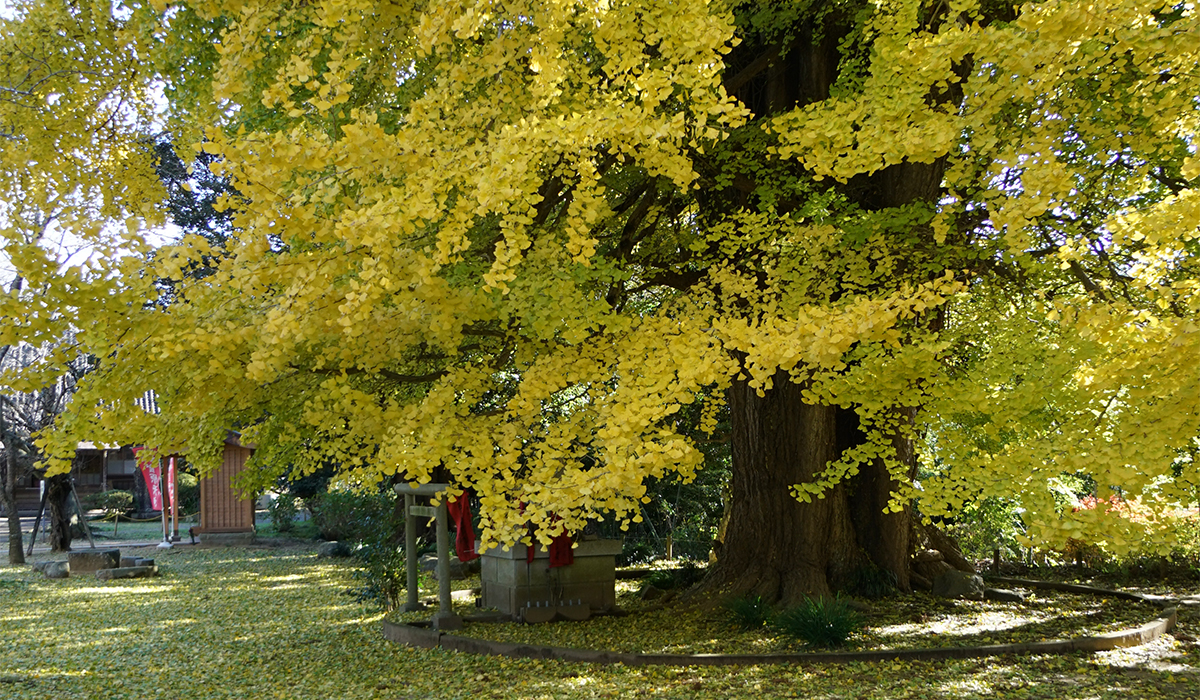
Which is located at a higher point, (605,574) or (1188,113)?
(1188,113)

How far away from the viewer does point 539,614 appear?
928 centimetres

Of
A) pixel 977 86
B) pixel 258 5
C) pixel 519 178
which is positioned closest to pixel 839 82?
pixel 977 86

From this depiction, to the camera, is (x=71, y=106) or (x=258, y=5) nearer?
(x=258, y=5)

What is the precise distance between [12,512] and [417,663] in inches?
495

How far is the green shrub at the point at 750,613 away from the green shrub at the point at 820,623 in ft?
1.90

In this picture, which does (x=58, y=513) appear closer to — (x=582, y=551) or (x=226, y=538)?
(x=226, y=538)

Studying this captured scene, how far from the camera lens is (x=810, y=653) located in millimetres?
7234

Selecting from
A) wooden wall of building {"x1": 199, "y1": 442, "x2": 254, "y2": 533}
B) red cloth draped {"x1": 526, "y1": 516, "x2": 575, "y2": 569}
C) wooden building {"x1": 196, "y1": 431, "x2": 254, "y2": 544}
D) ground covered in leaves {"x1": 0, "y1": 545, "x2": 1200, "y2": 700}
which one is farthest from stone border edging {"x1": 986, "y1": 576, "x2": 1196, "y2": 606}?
wooden wall of building {"x1": 199, "y1": 442, "x2": 254, "y2": 533}

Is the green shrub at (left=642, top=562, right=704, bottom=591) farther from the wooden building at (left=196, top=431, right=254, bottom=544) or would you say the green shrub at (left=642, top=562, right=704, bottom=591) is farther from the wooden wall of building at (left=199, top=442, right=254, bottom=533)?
the wooden wall of building at (left=199, top=442, right=254, bottom=533)

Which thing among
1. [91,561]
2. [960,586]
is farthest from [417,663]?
[91,561]

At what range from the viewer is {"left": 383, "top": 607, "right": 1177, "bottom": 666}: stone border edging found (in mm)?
7152

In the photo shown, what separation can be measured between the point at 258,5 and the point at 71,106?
2.84m

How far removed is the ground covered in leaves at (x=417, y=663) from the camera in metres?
6.50

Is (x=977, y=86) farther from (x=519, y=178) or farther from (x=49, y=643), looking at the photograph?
(x=49, y=643)
